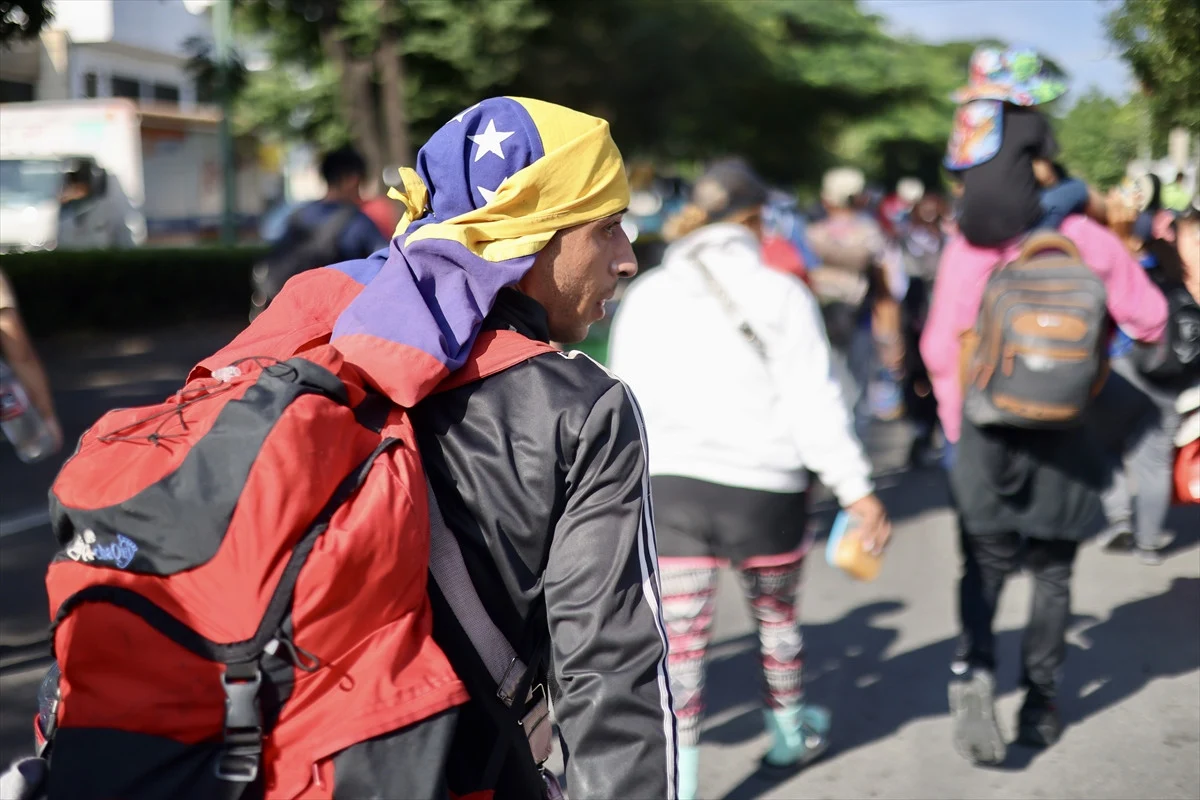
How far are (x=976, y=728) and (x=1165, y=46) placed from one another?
411cm

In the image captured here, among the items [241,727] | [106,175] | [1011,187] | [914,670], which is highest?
[1011,187]

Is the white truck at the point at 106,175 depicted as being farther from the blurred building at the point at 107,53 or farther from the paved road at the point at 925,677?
the paved road at the point at 925,677

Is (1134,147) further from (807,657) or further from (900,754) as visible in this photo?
(900,754)

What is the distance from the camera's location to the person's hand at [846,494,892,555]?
13.0 ft

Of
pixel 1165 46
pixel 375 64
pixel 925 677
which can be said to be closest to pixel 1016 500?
pixel 925 677

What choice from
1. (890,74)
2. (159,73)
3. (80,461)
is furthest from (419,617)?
(890,74)

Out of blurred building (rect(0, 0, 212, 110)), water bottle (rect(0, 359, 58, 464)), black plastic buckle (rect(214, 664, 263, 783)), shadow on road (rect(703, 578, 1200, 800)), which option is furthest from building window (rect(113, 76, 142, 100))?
black plastic buckle (rect(214, 664, 263, 783))

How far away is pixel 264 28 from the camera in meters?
28.6

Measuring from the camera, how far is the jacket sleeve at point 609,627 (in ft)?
5.85

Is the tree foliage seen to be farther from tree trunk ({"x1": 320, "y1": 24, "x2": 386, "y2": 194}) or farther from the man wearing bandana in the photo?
the man wearing bandana

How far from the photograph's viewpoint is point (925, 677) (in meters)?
5.50

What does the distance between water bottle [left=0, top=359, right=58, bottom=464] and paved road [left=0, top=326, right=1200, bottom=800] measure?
0.74 meters

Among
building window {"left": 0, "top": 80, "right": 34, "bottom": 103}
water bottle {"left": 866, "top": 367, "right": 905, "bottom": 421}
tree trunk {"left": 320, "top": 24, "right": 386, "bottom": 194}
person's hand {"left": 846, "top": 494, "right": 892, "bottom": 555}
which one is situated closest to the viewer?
person's hand {"left": 846, "top": 494, "right": 892, "bottom": 555}

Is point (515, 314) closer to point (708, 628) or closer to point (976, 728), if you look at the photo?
point (708, 628)
